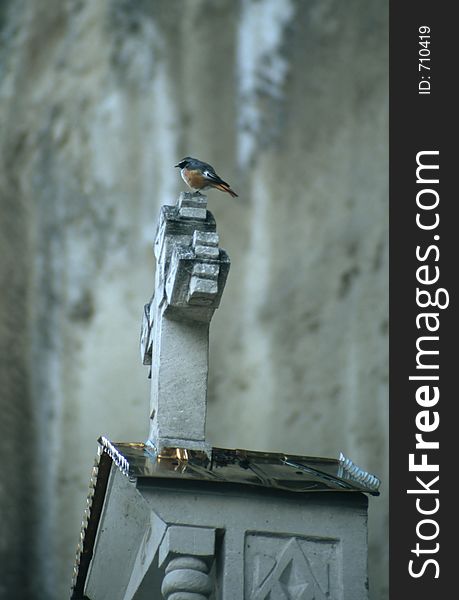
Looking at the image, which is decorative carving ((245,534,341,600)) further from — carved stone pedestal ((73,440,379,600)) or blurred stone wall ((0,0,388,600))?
blurred stone wall ((0,0,388,600))

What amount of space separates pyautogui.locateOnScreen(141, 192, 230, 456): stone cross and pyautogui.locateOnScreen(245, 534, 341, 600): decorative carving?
0.46m

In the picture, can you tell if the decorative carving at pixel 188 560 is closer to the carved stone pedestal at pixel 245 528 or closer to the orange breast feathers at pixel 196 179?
the carved stone pedestal at pixel 245 528

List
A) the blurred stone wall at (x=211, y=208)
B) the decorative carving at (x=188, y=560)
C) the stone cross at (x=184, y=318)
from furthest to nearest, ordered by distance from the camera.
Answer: the blurred stone wall at (x=211, y=208) < the stone cross at (x=184, y=318) < the decorative carving at (x=188, y=560)

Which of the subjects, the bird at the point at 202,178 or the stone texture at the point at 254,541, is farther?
the bird at the point at 202,178

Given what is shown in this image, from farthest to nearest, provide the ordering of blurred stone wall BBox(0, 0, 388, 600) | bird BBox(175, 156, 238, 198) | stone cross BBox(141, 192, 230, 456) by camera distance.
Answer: blurred stone wall BBox(0, 0, 388, 600) < bird BBox(175, 156, 238, 198) < stone cross BBox(141, 192, 230, 456)

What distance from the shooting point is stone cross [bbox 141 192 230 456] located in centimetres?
536

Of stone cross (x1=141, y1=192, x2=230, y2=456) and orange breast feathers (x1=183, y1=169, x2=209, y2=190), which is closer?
stone cross (x1=141, y1=192, x2=230, y2=456)

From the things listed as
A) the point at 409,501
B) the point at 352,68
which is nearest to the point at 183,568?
the point at 409,501

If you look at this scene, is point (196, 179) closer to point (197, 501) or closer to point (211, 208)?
point (197, 501)

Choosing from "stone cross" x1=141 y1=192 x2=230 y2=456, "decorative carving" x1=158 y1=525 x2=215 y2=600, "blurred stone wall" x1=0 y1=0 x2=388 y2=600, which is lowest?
"decorative carving" x1=158 y1=525 x2=215 y2=600

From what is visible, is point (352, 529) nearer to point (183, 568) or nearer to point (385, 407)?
point (183, 568)

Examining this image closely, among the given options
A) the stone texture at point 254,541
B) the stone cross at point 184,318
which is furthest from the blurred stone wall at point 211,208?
the stone texture at point 254,541

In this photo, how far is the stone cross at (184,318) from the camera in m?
5.36

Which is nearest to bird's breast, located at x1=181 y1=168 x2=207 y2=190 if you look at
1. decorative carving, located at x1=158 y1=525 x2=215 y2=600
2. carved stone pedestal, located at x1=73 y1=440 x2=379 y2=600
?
carved stone pedestal, located at x1=73 y1=440 x2=379 y2=600
